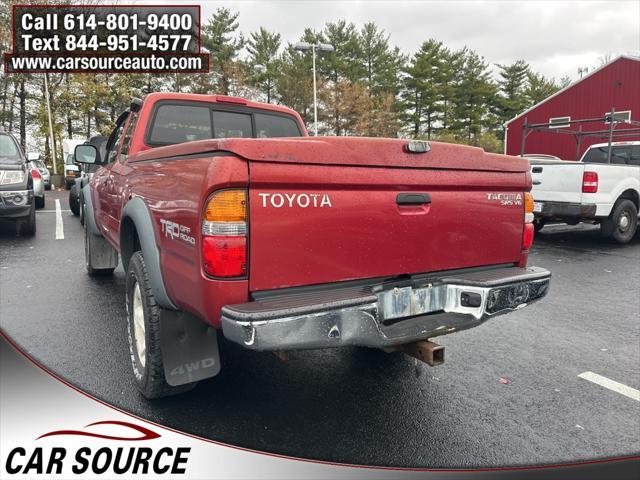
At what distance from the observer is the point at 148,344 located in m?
2.71

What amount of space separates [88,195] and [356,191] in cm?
447

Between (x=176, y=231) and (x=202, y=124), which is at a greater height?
(x=202, y=124)

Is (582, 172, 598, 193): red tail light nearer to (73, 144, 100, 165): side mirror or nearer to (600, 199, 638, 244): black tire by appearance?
(600, 199, 638, 244): black tire

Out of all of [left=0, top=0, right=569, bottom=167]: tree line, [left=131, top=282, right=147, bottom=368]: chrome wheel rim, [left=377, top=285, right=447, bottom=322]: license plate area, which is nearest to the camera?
[left=377, top=285, right=447, bottom=322]: license plate area

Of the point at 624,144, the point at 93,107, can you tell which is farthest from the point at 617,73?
the point at 93,107

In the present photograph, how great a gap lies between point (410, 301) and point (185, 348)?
127cm

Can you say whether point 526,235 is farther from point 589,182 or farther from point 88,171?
point 88,171

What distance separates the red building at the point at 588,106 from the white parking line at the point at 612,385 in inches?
806

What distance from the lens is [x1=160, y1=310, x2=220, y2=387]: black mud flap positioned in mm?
2684

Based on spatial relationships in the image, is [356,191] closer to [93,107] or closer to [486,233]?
[486,233]

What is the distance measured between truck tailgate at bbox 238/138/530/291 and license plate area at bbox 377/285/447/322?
0.14 metres

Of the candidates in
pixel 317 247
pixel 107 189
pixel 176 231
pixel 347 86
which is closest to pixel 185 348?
pixel 176 231

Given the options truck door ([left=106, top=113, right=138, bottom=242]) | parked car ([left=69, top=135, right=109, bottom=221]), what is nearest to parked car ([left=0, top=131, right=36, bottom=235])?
parked car ([left=69, top=135, right=109, bottom=221])

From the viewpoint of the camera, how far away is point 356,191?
94.3 inches
